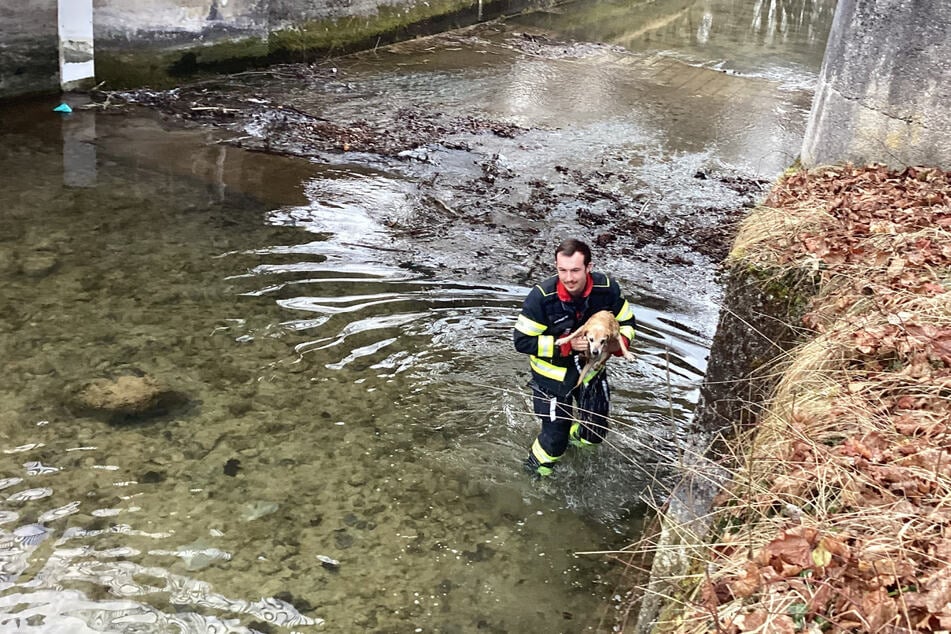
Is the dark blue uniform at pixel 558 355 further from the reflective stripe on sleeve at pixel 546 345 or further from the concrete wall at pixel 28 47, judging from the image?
the concrete wall at pixel 28 47

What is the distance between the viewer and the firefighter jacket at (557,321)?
17.4ft

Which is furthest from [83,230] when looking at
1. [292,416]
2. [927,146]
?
[927,146]

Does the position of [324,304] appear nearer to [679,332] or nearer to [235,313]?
[235,313]

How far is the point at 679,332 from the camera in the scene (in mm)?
7438

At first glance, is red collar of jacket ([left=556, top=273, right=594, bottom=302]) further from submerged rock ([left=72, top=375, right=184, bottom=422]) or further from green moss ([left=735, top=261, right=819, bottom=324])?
submerged rock ([left=72, top=375, right=184, bottom=422])

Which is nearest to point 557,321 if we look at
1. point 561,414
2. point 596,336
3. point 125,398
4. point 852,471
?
point 596,336

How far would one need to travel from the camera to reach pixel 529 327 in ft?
17.4

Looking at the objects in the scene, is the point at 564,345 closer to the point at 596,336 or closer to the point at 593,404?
the point at 596,336

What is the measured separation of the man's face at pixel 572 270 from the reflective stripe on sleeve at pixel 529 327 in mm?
322

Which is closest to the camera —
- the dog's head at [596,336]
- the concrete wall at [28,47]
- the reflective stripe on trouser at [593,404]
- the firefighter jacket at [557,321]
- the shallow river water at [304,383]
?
the shallow river water at [304,383]

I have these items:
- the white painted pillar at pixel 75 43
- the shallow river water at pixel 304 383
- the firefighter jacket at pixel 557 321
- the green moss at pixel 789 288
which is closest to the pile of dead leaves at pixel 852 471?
the green moss at pixel 789 288

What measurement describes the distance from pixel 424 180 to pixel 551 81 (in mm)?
5876

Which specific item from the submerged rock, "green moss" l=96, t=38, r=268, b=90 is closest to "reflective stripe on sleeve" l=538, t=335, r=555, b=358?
the submerged rock

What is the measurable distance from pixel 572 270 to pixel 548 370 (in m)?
0.74
